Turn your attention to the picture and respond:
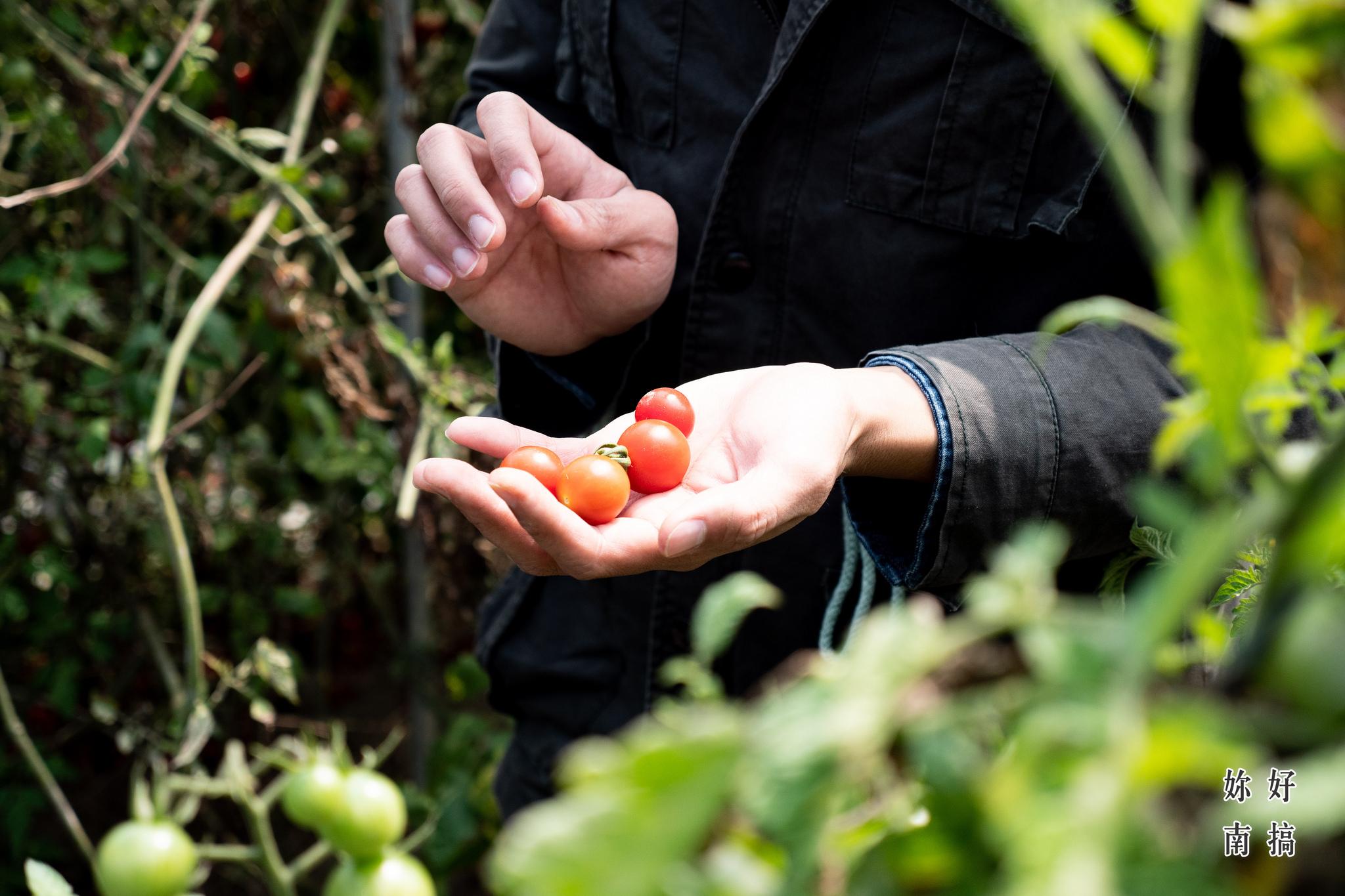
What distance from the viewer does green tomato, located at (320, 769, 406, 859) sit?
2.62 ft

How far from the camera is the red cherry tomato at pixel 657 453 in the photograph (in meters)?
1.14

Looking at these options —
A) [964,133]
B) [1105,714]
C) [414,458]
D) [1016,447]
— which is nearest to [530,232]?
[414,458]

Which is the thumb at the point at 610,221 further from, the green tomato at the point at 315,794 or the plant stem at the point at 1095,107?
the plant stem at the point at 1095,107

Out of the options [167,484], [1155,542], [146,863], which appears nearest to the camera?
[1155,542]

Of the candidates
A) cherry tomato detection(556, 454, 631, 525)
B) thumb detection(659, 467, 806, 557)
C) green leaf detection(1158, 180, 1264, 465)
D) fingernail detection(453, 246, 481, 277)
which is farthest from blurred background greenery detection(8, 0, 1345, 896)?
fingernail detection(453, 246, 481, 277)

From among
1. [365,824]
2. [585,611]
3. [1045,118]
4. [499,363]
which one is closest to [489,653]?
[585,611]

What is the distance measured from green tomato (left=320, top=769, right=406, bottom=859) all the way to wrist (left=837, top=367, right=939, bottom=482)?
1.47 feet

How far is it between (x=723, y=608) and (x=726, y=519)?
0.51 metres

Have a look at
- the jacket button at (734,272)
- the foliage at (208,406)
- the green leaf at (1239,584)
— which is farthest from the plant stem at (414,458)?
the green leaf at (1239,584)

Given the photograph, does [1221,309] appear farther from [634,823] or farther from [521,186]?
[521,186]

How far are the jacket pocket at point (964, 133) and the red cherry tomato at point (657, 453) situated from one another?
310mm

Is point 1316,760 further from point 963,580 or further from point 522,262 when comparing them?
point 522,262

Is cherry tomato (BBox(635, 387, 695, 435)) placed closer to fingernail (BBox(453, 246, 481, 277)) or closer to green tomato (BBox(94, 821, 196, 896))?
fingernail (BBox(453, 246, 481, 277))

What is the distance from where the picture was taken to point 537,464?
1.14 meters
